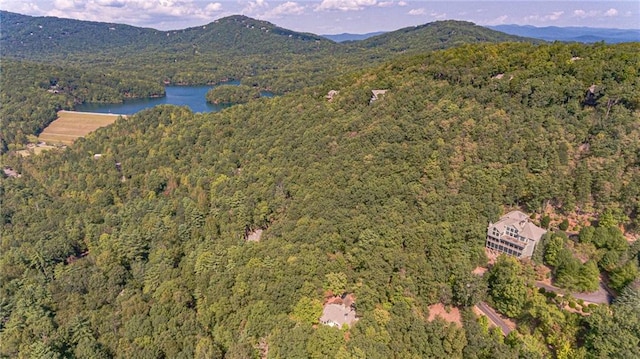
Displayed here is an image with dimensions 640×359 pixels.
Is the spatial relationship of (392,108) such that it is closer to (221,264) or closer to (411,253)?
(411,253)

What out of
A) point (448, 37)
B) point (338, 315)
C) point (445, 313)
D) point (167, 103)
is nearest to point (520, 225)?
point (445, 313)

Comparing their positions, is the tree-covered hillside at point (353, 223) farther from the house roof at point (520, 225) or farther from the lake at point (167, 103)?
the lake at point (167, 103)

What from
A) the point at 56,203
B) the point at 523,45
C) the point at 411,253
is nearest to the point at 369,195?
the point at 411,253

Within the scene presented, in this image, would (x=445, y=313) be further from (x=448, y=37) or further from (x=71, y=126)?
(x=448, y=37)

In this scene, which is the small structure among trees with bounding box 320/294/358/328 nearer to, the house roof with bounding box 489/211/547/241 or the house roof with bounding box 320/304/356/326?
the house roof with bounding box 320/304/356/326

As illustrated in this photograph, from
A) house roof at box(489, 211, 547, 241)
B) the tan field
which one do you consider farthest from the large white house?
the tan field

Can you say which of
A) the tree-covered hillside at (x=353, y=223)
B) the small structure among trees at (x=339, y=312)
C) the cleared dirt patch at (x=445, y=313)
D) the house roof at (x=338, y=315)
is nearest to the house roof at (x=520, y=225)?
the tree-covered hillside at (x=353, y=223)
